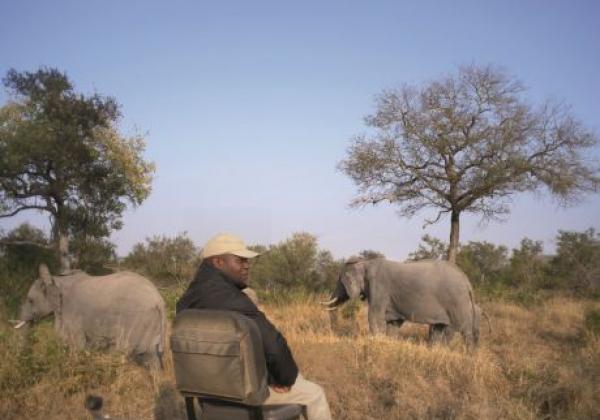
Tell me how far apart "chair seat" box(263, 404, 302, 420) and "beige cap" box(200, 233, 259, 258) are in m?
1.13

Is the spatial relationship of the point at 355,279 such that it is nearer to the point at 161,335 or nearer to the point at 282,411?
the point at 161,335

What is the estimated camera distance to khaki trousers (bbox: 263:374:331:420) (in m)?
4.09

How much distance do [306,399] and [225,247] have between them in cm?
129

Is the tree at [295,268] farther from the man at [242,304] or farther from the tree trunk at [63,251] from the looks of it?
the man at [242,304]

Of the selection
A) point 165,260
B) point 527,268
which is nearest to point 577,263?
point 527,268

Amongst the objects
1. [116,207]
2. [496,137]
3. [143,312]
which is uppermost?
[496,137]

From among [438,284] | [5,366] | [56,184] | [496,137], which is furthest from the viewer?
[496,137]

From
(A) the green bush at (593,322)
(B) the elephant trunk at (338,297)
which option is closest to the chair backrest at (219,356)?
(B) the elephant trunk at (338,297)

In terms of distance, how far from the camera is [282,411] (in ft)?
12.9

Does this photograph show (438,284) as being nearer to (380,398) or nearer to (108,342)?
(380,398)

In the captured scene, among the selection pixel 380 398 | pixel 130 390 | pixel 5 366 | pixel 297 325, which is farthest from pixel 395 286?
pixel 5 366

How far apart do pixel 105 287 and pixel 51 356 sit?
2.13 meters

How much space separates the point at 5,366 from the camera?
680 cm

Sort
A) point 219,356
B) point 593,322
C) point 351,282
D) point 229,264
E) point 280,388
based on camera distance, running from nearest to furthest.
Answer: point 219,356 → point 280,388 → point 229,264 → point 593,322 → point 351,282
